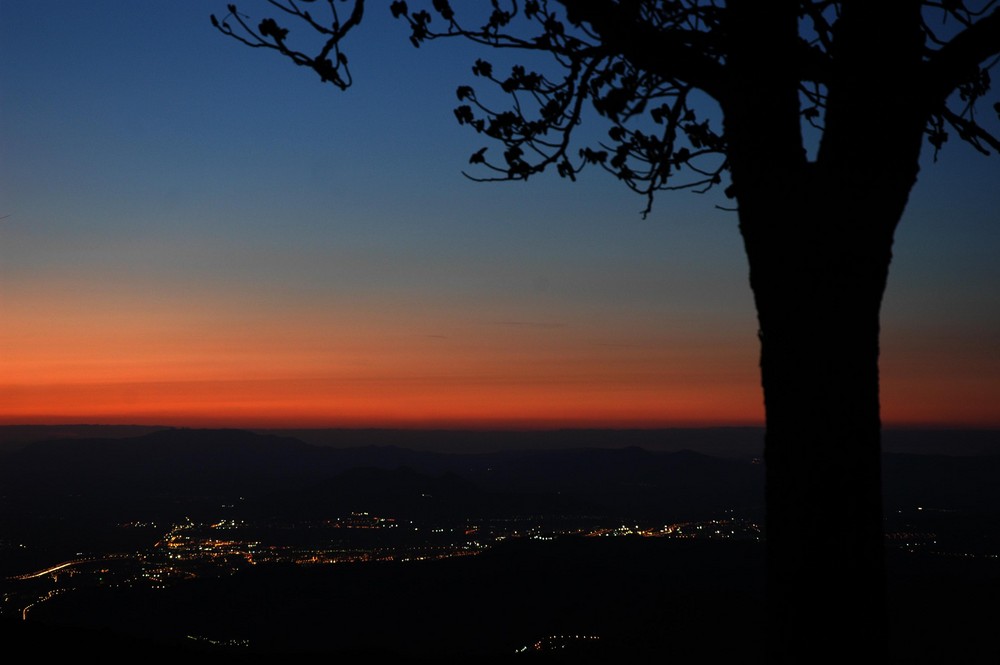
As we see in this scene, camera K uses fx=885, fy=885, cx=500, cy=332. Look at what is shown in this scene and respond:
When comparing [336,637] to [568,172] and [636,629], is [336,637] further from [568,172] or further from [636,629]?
[568,172]

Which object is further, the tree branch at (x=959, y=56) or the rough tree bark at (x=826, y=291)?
the tree branch at (x=959, y=56)

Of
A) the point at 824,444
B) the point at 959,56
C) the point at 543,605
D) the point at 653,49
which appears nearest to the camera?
the point at 824,444

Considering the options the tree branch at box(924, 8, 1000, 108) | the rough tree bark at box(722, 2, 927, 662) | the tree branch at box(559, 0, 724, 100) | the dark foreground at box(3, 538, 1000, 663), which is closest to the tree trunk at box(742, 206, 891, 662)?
the rough tree bark at box(722, 2, 927, 662)

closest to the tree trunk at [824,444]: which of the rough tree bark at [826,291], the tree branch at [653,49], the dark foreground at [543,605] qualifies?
the rough tree bark at [826,291]

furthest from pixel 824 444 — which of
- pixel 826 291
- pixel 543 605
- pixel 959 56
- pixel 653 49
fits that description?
pixel 543 605

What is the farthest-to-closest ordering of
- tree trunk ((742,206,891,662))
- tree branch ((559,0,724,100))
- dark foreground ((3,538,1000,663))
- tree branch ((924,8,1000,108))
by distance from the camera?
dark foreground ((3,538,1000,663))
tree branch ((559,0,724,100))
tree branch ((924,8,1000,108))
tree trunk ((742,206,891,662))

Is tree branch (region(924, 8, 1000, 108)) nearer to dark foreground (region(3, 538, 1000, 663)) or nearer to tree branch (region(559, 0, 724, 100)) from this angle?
tree branch (region(559, 0, 724, 100))

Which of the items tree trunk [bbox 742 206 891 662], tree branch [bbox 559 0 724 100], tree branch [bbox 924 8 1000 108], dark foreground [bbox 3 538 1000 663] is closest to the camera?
tree trunk [bbox 742 206 891 662]

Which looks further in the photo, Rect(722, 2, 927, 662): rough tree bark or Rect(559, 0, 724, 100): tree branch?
Rect(559, 0, 724, 100): tree branch

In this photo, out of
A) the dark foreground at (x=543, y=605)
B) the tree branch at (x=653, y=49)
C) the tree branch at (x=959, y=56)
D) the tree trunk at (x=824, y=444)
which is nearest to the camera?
the tree trunk at (x=824, y=444)

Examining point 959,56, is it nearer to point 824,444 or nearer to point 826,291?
point 826,291

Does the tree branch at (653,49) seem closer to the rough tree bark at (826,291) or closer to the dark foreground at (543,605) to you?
the rough tree bark at (826,291)

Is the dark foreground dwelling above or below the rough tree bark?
below
